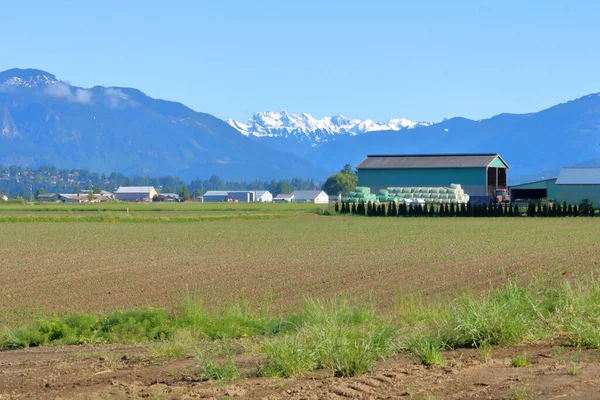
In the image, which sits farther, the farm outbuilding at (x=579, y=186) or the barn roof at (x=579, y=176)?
the barn roof at (x=579, y=176)

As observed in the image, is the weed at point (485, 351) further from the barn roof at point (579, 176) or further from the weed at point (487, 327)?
the barn roof at point (579, 176)

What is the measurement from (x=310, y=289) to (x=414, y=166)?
8767 cm

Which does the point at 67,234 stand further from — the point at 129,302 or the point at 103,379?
the point at 103,379

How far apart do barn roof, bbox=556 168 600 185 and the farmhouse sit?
1213 centimetres

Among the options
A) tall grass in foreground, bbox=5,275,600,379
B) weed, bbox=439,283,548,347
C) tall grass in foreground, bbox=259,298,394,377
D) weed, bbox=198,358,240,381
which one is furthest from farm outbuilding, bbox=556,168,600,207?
weed, bbox=198,358,240,381

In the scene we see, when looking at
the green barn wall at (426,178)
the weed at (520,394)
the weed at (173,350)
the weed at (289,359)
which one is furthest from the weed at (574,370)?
the green barn wall at (426,178)

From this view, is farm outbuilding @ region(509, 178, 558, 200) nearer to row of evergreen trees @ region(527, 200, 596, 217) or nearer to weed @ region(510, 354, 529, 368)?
row of evergreen trees @ region(527, 200, 596, 217)

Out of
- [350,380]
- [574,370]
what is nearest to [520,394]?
[574,370]

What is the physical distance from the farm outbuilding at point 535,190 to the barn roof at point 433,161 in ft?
19.4

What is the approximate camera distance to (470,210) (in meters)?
76.5

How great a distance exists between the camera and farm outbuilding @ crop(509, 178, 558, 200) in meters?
92.9

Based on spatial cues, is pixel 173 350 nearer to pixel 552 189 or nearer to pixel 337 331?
pixel 337 331

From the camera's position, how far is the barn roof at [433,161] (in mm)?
104750

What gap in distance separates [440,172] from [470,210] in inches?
1208
